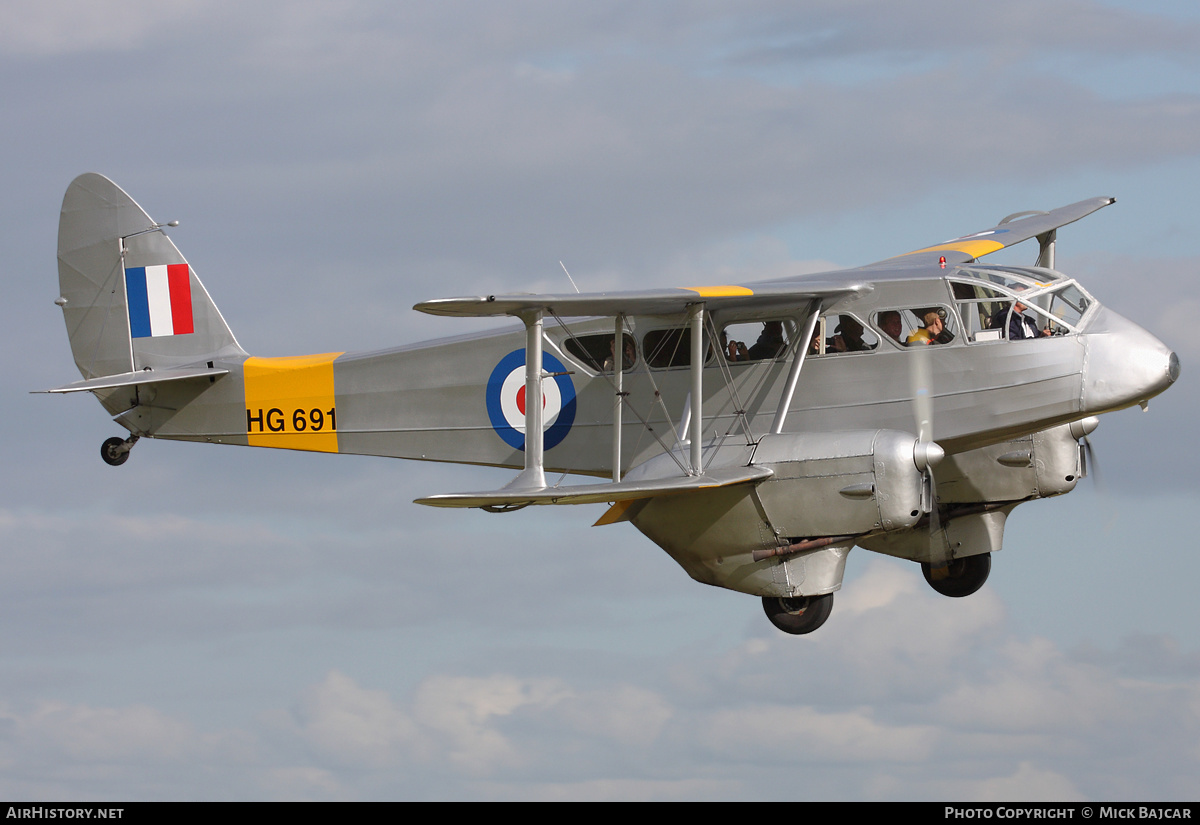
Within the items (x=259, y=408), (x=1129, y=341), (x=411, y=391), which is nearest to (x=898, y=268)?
(x=1129, y=341)

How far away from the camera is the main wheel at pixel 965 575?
67.1ft

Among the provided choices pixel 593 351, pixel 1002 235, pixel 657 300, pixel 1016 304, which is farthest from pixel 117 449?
pixel 1002 235

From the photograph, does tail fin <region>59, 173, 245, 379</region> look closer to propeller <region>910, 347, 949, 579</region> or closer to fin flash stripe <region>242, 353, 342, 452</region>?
fin flash stripe <region>242, 353, 342, 452</region>

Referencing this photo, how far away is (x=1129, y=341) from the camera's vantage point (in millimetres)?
17156

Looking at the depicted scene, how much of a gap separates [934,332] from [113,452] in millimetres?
11243

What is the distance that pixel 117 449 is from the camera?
21578 millimetres

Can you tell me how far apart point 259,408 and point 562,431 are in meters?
4.56

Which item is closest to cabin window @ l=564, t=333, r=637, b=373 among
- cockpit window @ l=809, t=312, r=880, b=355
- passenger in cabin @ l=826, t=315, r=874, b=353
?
cockpit window @ l=809, t=312, r=880, b=355

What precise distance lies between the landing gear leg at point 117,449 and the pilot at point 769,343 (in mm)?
8945

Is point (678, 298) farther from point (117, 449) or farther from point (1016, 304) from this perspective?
point (117, 449)

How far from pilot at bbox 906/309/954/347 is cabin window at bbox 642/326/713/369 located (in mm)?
2702

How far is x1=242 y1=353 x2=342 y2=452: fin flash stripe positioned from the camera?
20891mm

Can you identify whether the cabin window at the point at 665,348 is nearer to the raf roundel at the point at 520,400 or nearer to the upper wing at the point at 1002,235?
the raf roundel at the point at 520,400

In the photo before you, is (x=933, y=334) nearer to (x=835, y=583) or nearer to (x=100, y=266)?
(x=835, y=583)
